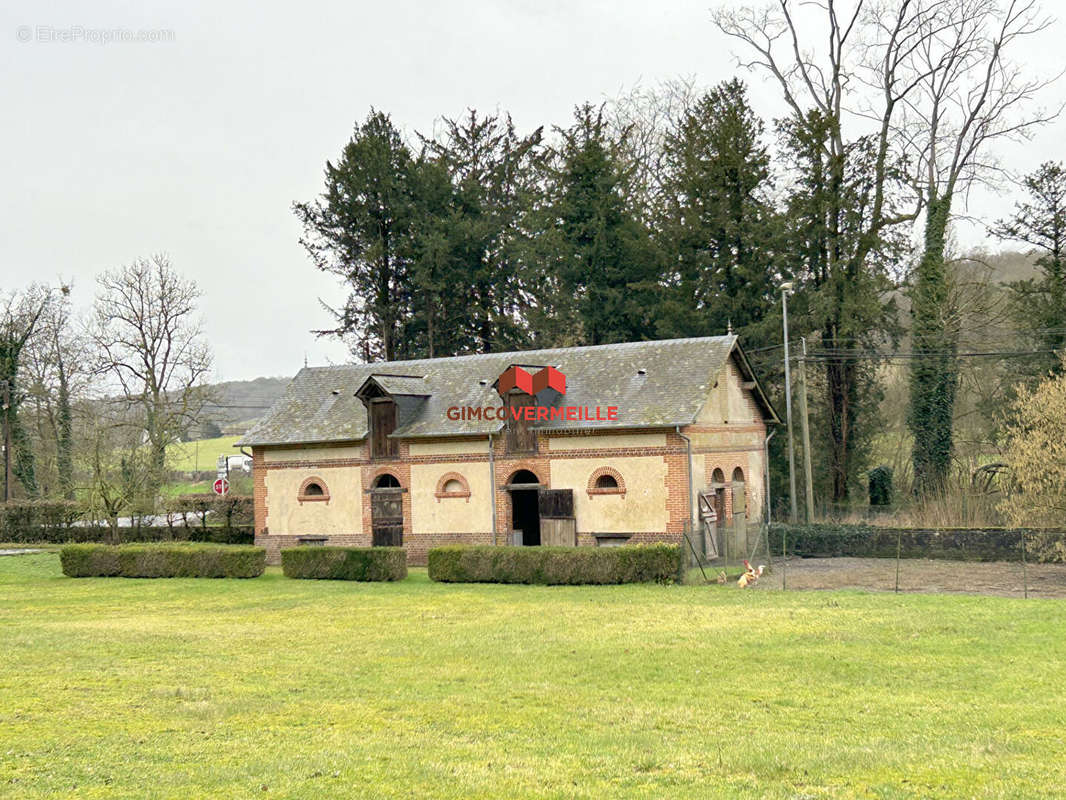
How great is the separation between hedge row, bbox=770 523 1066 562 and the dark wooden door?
12082 millimetres

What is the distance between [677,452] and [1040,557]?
9.78 metres

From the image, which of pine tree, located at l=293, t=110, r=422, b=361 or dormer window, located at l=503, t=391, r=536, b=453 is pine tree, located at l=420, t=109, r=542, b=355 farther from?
dormer window, located at l=503, t=391, r=536, b=453

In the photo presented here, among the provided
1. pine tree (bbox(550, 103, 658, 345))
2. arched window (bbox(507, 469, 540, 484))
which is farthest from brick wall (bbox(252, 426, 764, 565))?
pine tree (bbox(550, 103, 658, 345))

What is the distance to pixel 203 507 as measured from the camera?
148 ft

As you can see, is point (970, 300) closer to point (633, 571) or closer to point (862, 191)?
point (862, 191)

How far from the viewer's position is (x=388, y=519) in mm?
34750

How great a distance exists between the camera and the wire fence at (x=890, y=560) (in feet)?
84.2

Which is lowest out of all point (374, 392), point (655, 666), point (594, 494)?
point (655, 666)

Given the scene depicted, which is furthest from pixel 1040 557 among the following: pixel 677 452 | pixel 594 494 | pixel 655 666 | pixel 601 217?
pixel 601 217

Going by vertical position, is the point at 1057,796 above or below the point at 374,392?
below

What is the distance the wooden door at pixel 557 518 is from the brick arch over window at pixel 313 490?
8.11m

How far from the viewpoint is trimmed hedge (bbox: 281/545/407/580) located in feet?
96.8

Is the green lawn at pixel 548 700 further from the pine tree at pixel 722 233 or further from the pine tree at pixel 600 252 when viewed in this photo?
the pine tree at pixel 600 252

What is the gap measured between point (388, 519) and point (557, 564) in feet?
29.1
